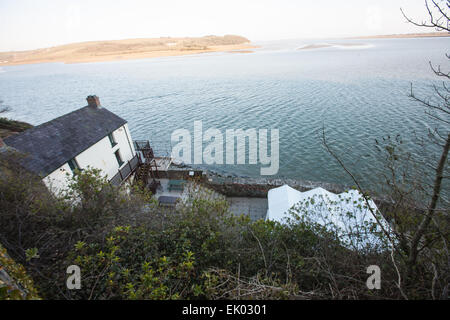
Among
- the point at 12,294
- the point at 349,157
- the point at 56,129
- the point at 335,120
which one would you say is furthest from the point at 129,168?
the point at 335,120

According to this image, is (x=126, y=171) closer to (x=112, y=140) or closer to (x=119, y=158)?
(x=119, y=158)

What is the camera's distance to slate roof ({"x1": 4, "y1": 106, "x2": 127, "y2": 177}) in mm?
11188

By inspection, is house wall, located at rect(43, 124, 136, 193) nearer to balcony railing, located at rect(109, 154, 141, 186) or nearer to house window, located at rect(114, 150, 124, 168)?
house window, located at rect(114, 150, 124, 168)

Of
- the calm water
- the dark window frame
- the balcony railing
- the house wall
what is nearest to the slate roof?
the house wall

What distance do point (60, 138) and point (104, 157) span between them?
276 centimetres

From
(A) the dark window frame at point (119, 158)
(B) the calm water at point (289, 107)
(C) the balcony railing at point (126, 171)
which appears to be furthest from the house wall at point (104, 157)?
(B) the calm water at point (289, 107)

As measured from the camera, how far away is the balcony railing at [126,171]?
49.6 feet

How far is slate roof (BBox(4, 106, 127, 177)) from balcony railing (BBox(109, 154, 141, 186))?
2.86 meters

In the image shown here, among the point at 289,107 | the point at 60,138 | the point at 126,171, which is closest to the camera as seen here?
the point at 60,138

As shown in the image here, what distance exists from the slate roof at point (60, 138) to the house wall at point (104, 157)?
1.31 ft

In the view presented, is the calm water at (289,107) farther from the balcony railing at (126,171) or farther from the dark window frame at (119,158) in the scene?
the dark window frame at (119,158)

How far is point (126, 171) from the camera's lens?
16297 millimetres

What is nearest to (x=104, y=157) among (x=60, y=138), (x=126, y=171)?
(x=126, y=171)
